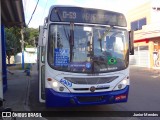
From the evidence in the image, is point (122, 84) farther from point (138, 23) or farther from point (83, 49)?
point (138, 23)

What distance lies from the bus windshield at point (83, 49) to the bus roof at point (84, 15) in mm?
178

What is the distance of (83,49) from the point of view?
25.9 ft

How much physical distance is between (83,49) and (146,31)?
25646mm

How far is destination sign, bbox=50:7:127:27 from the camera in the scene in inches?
313

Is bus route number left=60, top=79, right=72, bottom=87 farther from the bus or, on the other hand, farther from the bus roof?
the bus roof

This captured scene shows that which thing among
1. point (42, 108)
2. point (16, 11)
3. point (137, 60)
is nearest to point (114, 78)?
point (42, 108)

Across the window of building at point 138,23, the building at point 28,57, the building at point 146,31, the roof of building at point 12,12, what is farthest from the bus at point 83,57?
the building at point 28,57

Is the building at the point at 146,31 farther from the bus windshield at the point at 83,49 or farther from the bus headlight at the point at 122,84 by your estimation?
the bus windshield at the point at 83,49

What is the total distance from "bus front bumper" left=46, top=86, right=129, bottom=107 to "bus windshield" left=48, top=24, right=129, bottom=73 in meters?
0.64

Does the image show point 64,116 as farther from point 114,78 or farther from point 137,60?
point 137,60

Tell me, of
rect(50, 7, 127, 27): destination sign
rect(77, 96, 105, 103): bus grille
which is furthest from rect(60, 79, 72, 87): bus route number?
rect(50, 7, 127, 27): destination sign

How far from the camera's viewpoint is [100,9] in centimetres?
840

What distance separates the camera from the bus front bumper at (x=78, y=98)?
757cm

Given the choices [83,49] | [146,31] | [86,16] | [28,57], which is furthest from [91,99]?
[28,57]
